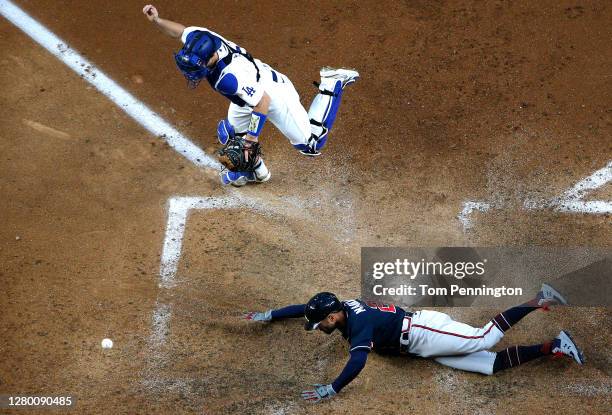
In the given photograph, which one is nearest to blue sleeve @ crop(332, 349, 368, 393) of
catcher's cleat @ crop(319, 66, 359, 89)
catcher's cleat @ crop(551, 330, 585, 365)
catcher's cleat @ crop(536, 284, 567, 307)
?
catcher's cleat @ crop(551, 330, 585, 365)

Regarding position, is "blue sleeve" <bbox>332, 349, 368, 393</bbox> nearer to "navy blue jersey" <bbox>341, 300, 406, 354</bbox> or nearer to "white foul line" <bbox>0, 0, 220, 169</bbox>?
"navy blue jersey" <bbox>341, 300, 406, 354</bbox>

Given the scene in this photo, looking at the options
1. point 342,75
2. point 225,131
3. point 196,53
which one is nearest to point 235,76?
point 196,53

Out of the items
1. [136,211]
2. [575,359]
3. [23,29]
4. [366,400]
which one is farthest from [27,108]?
[575,359]

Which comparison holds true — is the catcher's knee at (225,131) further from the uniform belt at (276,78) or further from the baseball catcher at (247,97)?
the uniform belt at (276,78)

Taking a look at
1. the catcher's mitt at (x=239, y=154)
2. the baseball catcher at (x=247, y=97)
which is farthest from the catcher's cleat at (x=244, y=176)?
the catcher's mitt at (x=239, y=154)

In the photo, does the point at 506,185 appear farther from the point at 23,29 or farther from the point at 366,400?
the point at 23,29
